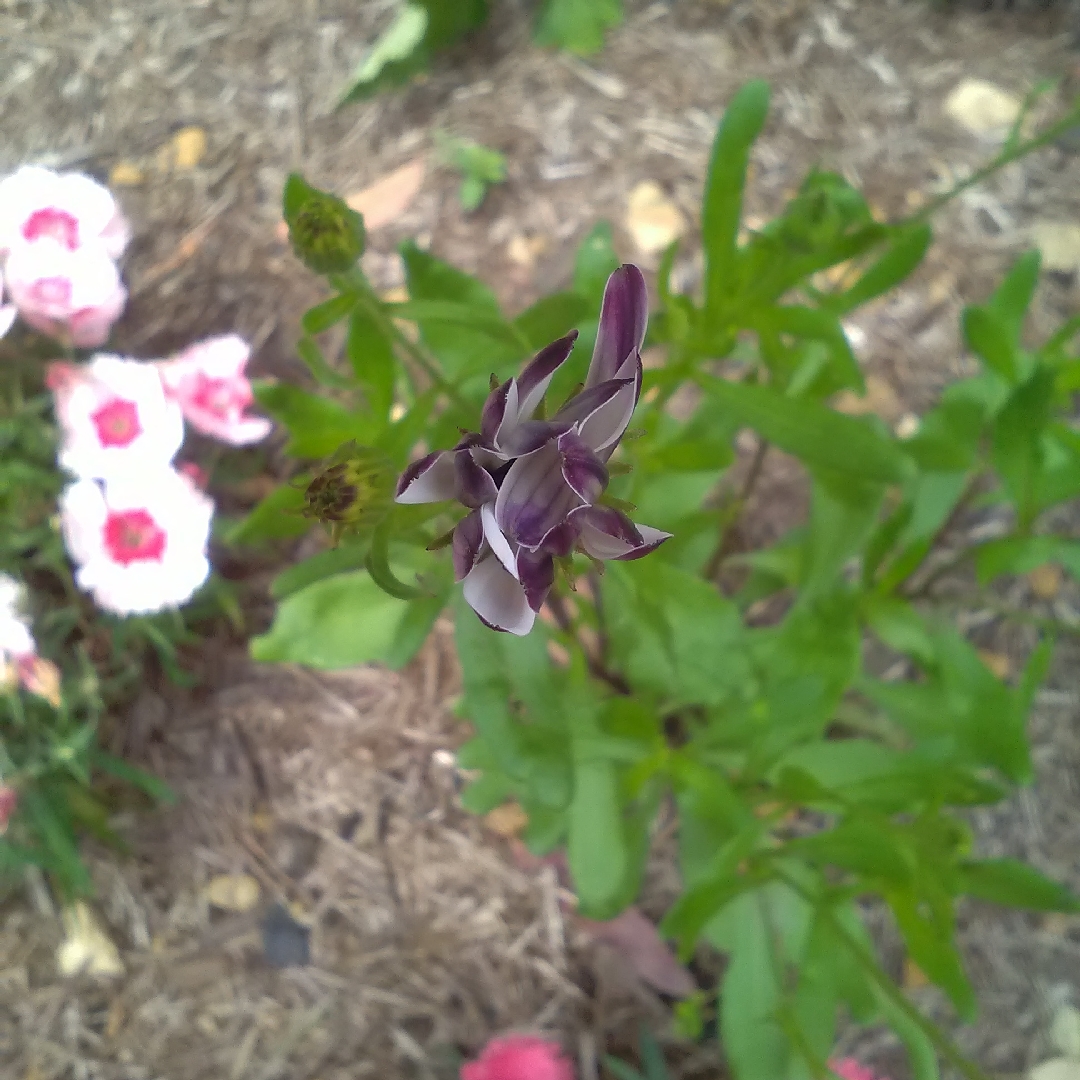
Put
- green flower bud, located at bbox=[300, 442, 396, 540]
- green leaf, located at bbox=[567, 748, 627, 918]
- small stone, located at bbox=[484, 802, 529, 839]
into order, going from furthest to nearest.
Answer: small stone, located at bbox=[484, 802, 529, 839]
green leaf, located at bbox=[567, 748, 627, 918]
green flower bud, located at bbox=[300, 442, 396, 540]

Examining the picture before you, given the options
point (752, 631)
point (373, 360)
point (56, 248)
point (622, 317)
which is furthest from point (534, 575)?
point (56, 248)

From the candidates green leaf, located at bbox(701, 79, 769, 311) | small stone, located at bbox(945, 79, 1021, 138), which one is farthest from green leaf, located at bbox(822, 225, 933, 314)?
small stone, located at bbox(945, 79, 1021, 138)

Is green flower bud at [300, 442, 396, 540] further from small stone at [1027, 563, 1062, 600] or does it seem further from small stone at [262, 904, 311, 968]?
small stone at [1027, 563, 1062, 600]

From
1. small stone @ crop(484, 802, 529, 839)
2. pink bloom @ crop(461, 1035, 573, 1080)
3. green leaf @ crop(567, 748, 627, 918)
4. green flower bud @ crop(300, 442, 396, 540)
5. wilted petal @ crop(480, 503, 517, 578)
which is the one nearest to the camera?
wilted petal @ crop(480, 503, 517, 578)

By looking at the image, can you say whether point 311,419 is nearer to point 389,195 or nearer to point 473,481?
point 473,481

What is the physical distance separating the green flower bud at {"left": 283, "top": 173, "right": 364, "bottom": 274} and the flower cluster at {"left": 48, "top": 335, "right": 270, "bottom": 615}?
23.0 inches

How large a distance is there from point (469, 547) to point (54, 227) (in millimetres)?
956

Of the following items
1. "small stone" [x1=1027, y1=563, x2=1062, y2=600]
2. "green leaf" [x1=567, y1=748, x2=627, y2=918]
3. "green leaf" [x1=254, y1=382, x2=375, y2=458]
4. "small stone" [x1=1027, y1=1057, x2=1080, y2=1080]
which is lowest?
"small stone" [x1=1027, y1=1057, x2=1080, y2=1080]

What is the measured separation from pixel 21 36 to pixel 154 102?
29 cm

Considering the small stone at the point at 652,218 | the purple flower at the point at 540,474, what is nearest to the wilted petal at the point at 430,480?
the purple flower at the point at 540,474

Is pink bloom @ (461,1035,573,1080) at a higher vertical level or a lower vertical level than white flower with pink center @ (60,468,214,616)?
lower

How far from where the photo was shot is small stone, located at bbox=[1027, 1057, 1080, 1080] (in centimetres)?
117

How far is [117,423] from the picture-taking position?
1.20 metres

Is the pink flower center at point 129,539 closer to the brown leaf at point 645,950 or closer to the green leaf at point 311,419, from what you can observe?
the green leaf at point 311,419
